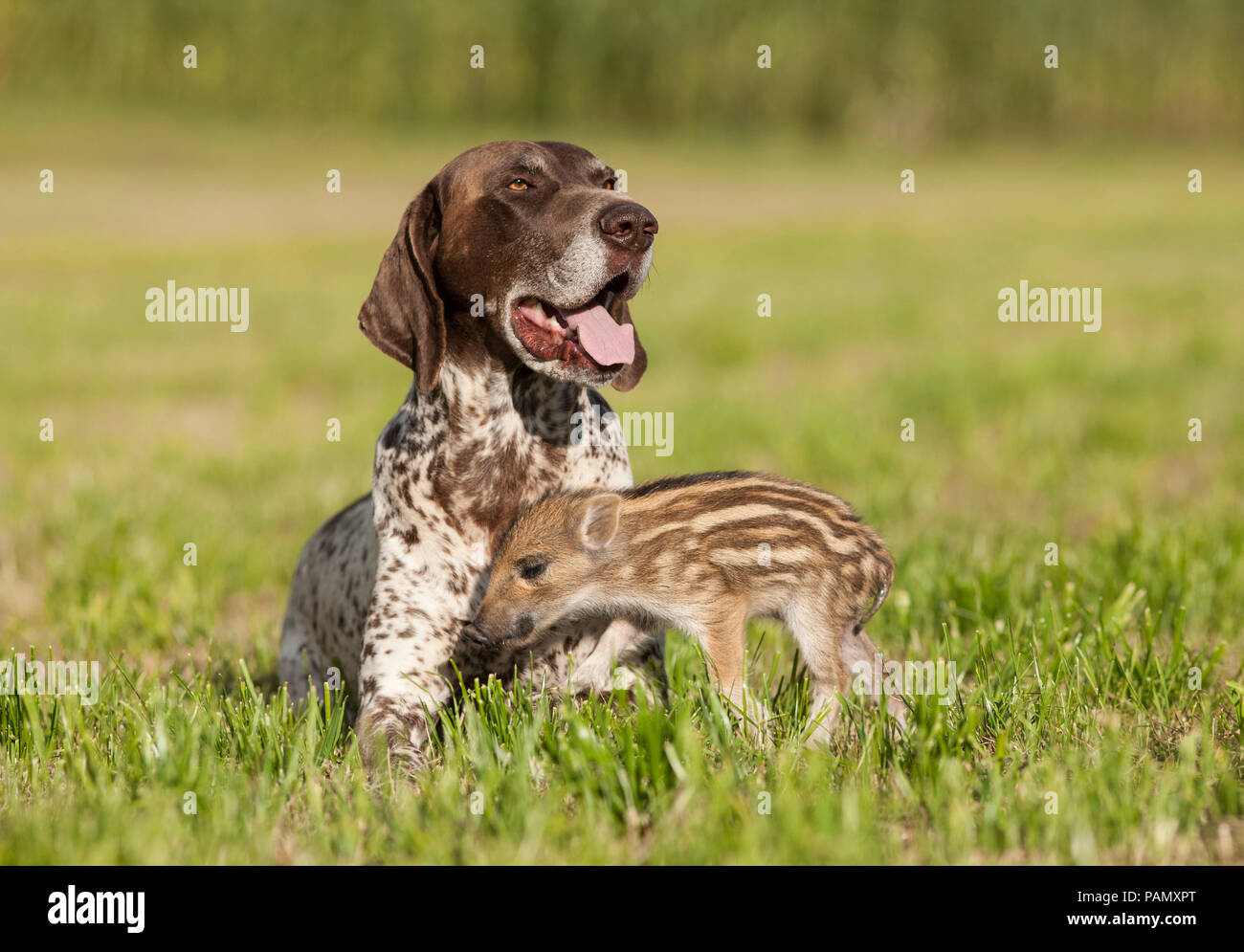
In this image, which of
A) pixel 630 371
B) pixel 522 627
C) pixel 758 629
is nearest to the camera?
pixel 522 627

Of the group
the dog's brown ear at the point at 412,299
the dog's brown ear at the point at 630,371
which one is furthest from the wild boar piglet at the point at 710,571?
the dog's brown ear at the point at 412,299

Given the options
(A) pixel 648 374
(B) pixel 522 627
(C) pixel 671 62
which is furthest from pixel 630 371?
(C) pixel 671 62

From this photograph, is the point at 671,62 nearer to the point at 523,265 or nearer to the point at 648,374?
the point at 648,374

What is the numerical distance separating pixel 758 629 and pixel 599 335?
93.5 inches

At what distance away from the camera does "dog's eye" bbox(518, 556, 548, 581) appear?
5.10 metres

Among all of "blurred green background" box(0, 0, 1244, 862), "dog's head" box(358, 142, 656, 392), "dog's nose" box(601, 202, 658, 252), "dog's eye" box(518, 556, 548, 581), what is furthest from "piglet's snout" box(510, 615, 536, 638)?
"dog's nose" box(601, 202, 658, 252)

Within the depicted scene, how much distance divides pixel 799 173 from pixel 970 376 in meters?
40.0

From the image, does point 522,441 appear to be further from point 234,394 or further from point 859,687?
point 234,394

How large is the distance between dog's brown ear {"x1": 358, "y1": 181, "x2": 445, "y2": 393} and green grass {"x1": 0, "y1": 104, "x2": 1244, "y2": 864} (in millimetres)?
1506

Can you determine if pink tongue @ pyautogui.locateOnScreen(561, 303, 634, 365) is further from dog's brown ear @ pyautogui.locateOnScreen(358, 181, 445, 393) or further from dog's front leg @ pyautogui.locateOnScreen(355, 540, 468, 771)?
dog's front leg @ pyautogui.locateOnScreen(355, 540, 468, 771)

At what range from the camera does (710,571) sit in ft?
16.5

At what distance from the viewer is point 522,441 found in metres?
5.35

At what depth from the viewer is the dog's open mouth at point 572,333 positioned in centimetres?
500
